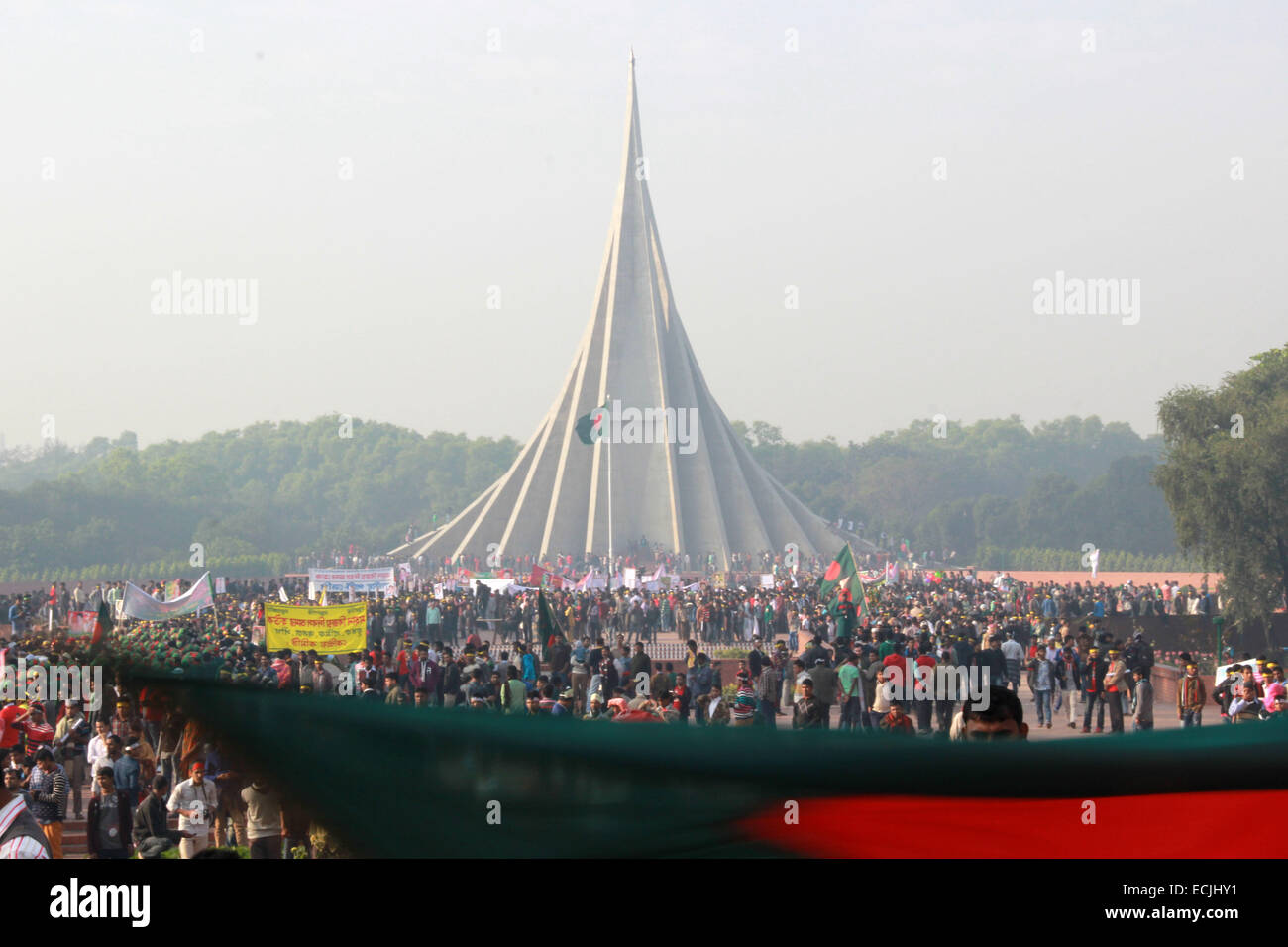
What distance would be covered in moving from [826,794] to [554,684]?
6.42 m

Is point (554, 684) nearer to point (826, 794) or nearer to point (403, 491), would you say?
point (826, 794)

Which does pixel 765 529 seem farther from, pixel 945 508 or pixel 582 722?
pixel 582 722

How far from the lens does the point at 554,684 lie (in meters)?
10.2

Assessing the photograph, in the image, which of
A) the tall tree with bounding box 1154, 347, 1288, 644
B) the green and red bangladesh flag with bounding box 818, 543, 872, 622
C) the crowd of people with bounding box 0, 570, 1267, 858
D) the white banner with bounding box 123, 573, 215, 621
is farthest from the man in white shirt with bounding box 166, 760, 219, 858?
the tall tree with bounding box 1154, 347, 1288, 644

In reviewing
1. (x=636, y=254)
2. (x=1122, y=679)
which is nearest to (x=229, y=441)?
(x=636, y=254)

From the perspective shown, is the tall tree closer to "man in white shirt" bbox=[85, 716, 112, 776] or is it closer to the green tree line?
the green tree line

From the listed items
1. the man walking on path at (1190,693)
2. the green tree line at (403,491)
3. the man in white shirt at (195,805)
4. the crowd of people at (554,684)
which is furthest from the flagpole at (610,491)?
the man in white shirt at (195,805)

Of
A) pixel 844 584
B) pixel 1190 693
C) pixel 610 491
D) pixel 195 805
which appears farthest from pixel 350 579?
pixel 610 491

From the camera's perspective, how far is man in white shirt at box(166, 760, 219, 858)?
614 centimetres

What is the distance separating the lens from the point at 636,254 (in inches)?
2234
